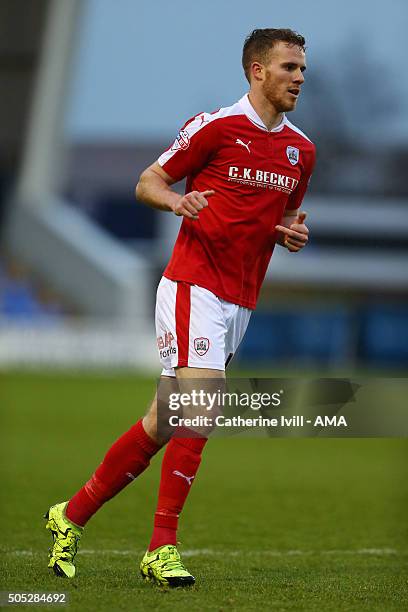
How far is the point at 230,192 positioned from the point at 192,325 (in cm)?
58

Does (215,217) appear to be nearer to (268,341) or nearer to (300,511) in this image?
(300,511)

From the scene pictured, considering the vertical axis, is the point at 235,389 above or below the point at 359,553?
above

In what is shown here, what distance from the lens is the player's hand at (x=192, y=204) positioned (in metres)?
4.96

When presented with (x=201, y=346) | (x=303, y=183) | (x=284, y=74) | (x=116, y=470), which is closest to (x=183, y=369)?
(x=201, y=346)

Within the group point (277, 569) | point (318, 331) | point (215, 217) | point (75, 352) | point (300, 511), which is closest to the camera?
point (215, 217)

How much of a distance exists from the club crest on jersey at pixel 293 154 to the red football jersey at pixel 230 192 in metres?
0.01

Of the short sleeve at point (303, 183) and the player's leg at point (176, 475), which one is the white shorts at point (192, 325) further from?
the short sleeve at point (303, 183)

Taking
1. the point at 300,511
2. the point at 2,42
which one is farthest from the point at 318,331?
the point at 300,511

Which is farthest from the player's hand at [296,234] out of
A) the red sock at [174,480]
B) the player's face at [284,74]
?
the red sock at [174,480]

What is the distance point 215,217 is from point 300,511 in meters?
3.41

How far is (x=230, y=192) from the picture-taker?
5.31 meters

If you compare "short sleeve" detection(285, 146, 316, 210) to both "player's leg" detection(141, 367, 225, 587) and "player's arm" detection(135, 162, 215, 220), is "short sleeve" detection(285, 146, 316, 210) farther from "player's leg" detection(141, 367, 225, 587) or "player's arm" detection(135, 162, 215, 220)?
"player's leg" detection(141, 367, 225, 587)

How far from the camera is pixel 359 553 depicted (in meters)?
6.36

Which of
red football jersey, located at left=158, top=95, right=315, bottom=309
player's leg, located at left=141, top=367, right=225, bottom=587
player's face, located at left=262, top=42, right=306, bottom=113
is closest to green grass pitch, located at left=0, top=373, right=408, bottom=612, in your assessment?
player's leg, located at left=141, top=367, right=225, bottom=587
